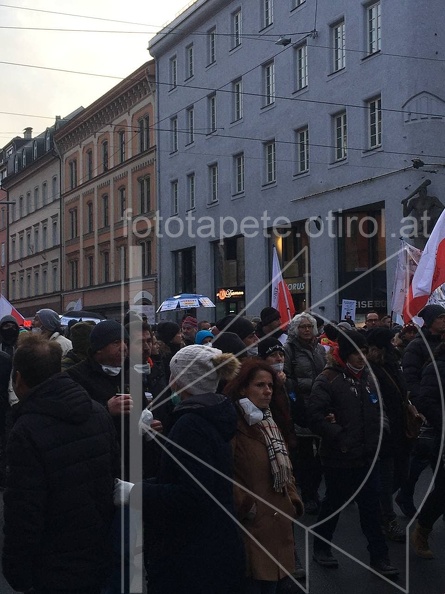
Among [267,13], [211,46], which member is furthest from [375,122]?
[211,46]

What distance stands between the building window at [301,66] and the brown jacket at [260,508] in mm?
27596

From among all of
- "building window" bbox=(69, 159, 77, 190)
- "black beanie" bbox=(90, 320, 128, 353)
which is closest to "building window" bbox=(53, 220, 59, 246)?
"building window" bbox=(69, 159, 77, 190)

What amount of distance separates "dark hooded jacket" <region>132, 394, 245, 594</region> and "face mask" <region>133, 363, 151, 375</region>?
4.82 ft

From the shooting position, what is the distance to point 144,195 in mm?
43781

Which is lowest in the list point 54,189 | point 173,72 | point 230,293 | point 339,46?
point 230,293

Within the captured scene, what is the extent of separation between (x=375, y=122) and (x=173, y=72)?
14995mm

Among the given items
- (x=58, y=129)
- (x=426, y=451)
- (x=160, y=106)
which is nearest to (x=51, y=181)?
(x=58, y=129)

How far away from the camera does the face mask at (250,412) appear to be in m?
4.96

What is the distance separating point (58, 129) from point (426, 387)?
49528 mm

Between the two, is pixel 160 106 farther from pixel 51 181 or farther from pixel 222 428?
pixel 222 428

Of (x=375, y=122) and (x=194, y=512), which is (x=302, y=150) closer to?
(x=375, y=122)

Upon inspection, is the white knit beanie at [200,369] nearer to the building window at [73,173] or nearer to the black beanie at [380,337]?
the black beanie at [380,337]

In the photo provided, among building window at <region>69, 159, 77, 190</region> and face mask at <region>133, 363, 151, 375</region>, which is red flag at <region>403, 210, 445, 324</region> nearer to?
face mask at <region>133, 363, 151, 375</region>

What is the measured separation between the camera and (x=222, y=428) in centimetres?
426
